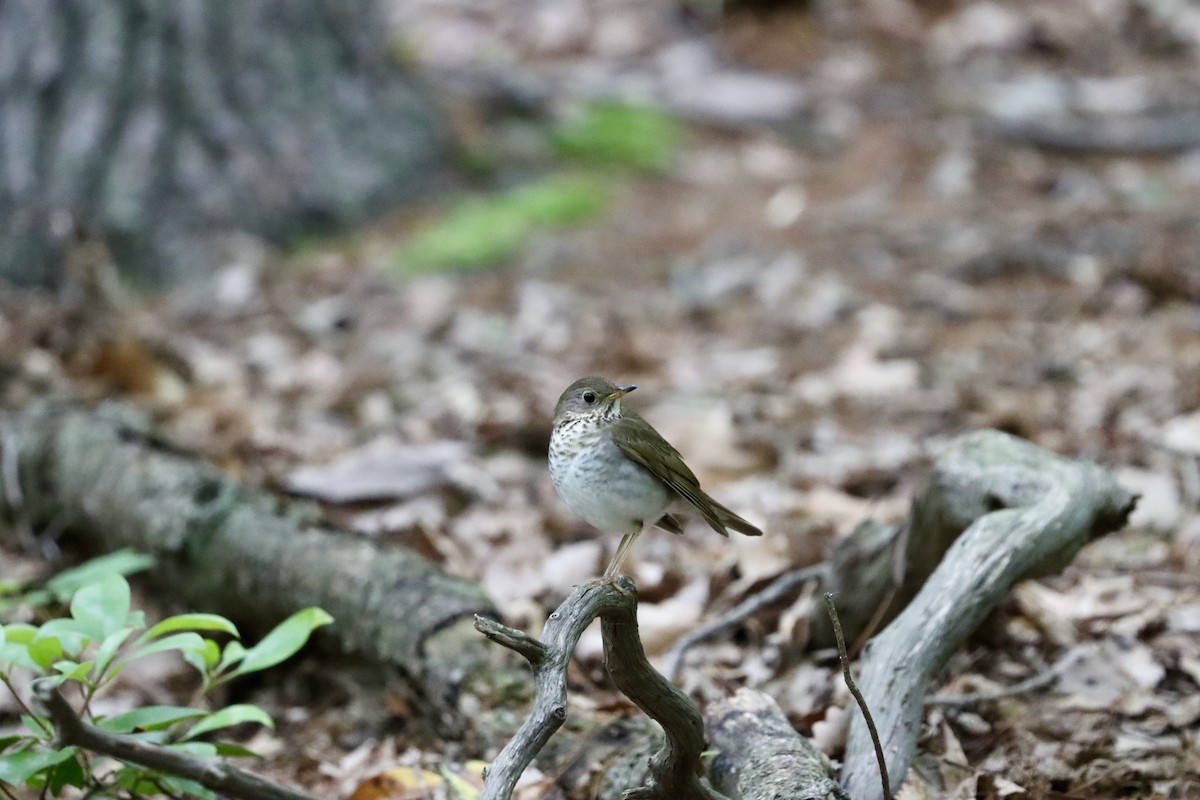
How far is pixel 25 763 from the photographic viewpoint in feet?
7.25

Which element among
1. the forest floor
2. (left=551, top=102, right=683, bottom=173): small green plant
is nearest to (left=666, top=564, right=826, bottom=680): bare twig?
the forest floor

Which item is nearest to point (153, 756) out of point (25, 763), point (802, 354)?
point (25, 763)

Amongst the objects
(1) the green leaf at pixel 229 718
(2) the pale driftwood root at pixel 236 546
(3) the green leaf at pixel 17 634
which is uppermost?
(3) the green leaf at pixel 17 634

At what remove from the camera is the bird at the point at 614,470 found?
2.50 m

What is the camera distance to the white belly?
2.49 meters

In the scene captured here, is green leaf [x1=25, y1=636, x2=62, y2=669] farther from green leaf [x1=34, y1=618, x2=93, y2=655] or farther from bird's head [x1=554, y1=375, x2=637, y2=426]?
bird's head [x1=554, y1=375, x2=637, y2=426]

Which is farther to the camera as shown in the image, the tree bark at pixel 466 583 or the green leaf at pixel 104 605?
the tree bark at pixel 466 583

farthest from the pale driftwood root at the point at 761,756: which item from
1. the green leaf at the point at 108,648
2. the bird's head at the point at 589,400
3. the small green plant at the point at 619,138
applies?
the small green plant at the point at 619,138

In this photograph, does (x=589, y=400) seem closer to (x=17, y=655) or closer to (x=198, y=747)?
(x=198, y=747)

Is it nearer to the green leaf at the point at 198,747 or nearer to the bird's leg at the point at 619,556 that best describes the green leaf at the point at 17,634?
the green leaf at the point at 198,747

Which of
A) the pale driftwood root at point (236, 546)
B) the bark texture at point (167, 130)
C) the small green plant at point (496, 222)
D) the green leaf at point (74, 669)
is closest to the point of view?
the green leaf at point (74, 669)

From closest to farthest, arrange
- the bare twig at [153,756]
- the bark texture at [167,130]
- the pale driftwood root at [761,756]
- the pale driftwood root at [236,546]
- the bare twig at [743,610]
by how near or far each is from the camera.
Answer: the bare twig at [153,756] → the pale driftwood root at [761,756] → the bare twig at [743,610] → the pale driftwood root at [236,546] → the bark texture at [167,130]

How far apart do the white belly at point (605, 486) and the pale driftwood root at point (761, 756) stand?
49 centimetres

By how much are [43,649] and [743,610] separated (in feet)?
5.92
